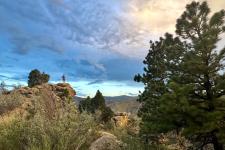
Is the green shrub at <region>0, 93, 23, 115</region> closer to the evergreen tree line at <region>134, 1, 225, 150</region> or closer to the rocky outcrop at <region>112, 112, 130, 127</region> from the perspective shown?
the rocky outcrop at <region>112, 112, 130, 127</region>

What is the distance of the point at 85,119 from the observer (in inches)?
544

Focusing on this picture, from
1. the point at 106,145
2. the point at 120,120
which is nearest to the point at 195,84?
the point at 106,145

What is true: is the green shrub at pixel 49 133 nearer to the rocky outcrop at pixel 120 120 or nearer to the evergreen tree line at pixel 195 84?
the evergreen tree line at pixel 195 84

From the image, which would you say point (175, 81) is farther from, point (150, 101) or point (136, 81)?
point (136, 81)

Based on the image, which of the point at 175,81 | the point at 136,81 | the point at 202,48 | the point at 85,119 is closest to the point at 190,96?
the point at 175,81

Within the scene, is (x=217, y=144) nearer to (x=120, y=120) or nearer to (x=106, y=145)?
(x=106, y=145)

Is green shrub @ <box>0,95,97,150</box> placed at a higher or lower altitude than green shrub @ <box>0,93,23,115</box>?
lower

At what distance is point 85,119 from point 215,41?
5.15 meters

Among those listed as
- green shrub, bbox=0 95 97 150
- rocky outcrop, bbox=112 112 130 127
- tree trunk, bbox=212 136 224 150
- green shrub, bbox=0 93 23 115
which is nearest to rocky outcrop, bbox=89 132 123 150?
green shrub, bbox=0 95 97 150

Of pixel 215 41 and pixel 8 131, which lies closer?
pixel 215 41

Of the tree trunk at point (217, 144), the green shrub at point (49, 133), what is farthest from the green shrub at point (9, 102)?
the tree trunk at point (217, 144)

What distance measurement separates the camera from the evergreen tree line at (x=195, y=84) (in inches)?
453

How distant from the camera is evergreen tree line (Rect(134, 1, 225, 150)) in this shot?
37.7 feet

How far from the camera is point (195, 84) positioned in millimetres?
12352
